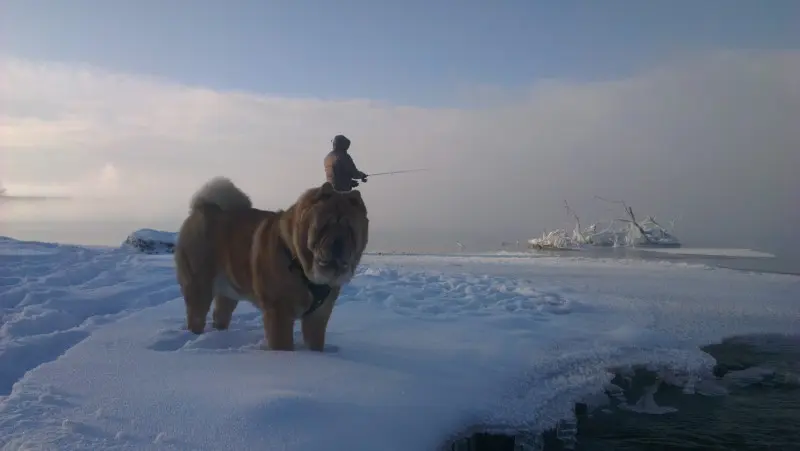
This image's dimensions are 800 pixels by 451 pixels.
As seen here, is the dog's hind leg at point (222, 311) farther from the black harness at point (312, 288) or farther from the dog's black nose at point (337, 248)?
the dog's black nose at point (337, 248)

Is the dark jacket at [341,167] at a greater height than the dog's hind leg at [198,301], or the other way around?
the dark jacket at [341,167]

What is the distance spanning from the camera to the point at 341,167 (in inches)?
228

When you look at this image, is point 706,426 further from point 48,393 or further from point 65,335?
point 65,335

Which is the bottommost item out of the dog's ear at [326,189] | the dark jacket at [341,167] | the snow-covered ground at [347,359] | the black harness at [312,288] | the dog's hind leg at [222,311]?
the snow-covered ground at [347,359]

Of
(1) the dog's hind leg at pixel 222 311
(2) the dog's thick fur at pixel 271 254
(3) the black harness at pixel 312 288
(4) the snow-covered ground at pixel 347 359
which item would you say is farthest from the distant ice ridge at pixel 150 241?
(3) the black harness at pixel 312 288

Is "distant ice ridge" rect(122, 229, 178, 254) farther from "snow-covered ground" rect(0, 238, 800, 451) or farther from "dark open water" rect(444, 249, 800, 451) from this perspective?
"dark open water" rect(444, 249, 800, 451)

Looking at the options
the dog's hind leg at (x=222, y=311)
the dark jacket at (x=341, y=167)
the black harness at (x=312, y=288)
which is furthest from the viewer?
the dark jacket at (x=341, y=167)

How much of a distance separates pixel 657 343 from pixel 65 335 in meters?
5.37

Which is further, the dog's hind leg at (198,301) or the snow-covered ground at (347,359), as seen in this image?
the dog's hind leg at (198,301)

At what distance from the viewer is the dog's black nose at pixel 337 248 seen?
372 cm

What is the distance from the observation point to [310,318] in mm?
4285

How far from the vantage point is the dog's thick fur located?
12.3ft

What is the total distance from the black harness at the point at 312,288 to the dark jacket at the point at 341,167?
66.5 inches

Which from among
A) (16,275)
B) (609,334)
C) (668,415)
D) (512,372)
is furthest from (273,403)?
(16,275)
